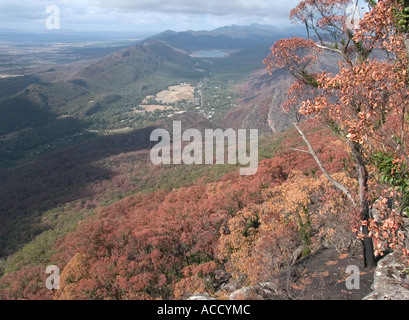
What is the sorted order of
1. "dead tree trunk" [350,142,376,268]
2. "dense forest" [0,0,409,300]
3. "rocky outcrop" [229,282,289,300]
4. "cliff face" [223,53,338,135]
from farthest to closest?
"cliff face" [223,53,338,135] < "rocky outcrop" [229,282,289,300] < "dead tree trunk" [350,142,376,268] < "dense forest" [0,0,409,300]

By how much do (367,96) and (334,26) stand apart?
401cm

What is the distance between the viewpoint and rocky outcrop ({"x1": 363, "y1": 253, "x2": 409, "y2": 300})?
8.16 metres

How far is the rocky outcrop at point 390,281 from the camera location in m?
8.16

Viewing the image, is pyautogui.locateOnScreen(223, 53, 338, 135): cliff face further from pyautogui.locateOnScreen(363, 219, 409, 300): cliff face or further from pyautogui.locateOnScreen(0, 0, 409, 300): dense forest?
pyautogui.locateOnScreen(363, 219, 409, 300): cliff face

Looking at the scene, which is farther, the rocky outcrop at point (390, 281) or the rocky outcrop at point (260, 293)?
the rocky outcrop at point (260, 293)

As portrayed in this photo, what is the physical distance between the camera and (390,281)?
9.03 metres

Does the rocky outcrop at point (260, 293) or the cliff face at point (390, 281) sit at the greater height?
the cliff face at point (390, 281)

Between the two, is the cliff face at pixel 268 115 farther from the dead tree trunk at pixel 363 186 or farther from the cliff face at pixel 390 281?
the cliff face at pixel 390 281

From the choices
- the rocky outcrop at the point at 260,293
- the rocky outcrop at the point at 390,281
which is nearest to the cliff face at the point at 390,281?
the rocky outcrop at the point at 390,281

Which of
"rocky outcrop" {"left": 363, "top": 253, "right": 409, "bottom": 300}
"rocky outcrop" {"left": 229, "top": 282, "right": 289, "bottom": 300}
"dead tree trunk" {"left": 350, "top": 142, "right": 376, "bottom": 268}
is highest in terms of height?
"dead tree trunk" {"left": 350, "top": 142, "right": 376, "bottom": 268}

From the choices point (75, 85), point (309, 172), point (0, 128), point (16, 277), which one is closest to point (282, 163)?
point (309, 172)

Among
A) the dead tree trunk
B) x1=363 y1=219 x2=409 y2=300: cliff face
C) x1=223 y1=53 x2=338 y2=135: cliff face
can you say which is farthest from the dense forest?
x1=223 y1=53 x2=338 y2=135: cliff face

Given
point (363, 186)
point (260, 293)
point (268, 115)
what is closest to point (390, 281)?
point (363, 186)
